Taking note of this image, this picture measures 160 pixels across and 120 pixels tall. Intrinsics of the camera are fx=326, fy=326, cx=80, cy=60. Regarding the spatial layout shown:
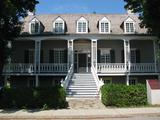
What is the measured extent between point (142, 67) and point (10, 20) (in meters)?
15.2

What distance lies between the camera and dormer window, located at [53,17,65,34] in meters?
34.5

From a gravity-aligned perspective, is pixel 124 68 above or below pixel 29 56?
below

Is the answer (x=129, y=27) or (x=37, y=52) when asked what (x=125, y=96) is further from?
(x=129, y=27)

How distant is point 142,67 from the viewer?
3306 cm

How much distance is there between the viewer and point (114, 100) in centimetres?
2222

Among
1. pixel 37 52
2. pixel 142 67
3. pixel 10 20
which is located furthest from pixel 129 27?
pixel 10 20

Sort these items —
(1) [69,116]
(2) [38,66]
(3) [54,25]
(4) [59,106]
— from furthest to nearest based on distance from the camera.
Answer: (3) [54,25] → (2) [38,66] → (4) [59,106] → (1) [69,116]

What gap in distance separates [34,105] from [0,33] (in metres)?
5.40

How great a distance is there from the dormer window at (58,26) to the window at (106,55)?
184 inches

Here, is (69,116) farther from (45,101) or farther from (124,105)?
(124,105)

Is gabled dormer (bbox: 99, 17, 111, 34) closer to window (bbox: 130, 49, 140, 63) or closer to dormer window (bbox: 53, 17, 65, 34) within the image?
window (bbox: 130, 49, 140, 63)

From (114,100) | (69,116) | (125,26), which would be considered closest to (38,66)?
(125,26)

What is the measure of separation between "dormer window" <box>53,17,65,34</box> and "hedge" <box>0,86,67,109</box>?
13741mm

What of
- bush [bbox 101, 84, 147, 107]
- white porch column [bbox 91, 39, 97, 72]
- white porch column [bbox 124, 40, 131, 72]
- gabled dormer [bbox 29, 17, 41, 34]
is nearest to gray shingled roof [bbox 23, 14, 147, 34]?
gabled dormer [bbox 29, 17, 41, 34]
